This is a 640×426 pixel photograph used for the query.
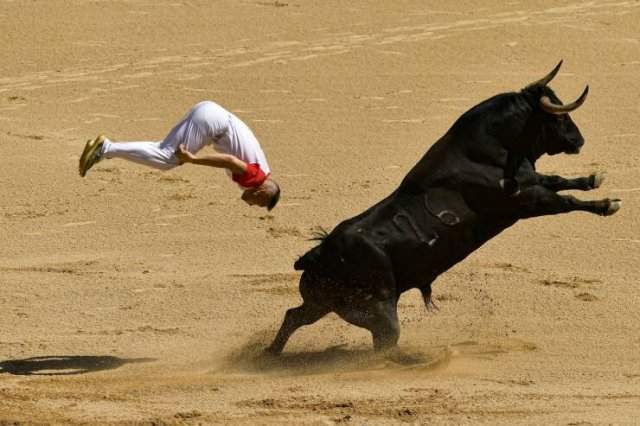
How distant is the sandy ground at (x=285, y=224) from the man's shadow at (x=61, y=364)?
3 cm

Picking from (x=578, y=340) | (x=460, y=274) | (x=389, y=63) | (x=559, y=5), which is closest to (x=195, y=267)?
(x=460, y=274)

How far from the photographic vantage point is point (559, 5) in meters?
23.2

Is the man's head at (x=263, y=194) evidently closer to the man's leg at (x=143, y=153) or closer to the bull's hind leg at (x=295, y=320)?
the man's leg at (x=143, y=153)

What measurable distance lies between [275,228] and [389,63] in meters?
5.66

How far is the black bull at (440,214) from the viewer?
38.1 ft

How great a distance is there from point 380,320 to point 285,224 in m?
3.89

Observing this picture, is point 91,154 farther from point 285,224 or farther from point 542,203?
point 285,224

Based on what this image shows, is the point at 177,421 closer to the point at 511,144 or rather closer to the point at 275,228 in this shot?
the point at 511,144

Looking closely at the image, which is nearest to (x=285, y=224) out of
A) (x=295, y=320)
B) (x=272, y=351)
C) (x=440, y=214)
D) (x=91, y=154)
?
(x=272, y=351)

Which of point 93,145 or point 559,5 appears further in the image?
point 559,5

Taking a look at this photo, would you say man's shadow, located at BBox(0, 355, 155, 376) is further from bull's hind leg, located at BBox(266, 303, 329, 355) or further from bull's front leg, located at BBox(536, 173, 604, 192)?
bull's front leg, located at BBox(536, 173, 604, 192)

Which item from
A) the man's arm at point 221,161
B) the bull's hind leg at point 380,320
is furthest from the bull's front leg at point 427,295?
the man's arm at point 221,161

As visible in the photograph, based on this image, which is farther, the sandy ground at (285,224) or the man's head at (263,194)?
the man's head at (263,194)

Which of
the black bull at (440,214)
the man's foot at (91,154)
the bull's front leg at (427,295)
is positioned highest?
the man's foot at (91,154)
